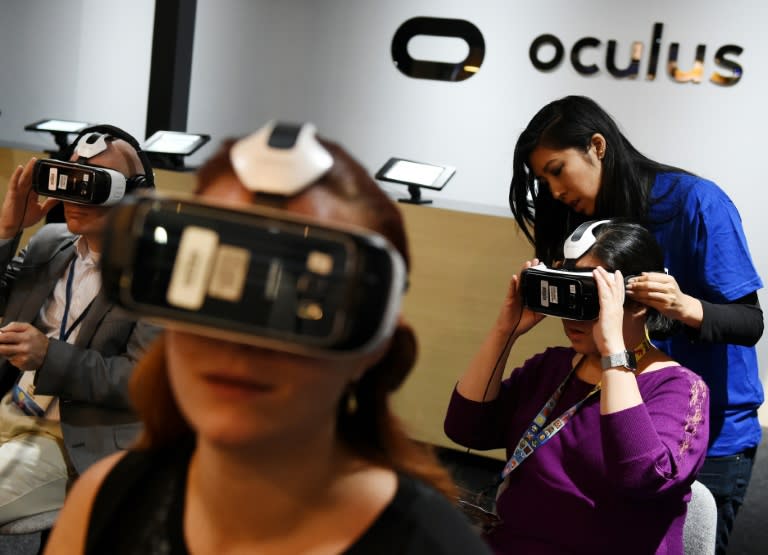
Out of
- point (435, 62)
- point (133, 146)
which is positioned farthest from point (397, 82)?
point (133, 146)

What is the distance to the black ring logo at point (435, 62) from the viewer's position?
525cm

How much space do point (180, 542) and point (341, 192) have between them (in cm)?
38

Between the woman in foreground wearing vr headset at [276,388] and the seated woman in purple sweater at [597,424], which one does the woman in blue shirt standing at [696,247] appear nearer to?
the seated woman in purple sweater at [597,424]

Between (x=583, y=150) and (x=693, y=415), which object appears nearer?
(x=693, y=415)

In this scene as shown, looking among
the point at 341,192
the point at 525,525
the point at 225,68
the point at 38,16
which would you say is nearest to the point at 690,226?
the point at 525,525

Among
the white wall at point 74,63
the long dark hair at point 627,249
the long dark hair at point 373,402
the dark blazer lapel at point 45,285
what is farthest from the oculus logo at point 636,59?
the long dark hair at point 373,402

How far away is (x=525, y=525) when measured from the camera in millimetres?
1848

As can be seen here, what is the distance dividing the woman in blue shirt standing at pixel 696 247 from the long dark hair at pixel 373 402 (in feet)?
4.32

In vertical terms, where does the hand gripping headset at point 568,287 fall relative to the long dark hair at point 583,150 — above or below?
below

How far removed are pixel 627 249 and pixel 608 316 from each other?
0.69ft

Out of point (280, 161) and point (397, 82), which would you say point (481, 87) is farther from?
point (280, 161)

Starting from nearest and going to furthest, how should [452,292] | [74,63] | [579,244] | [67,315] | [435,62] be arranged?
1. [579,244]
2. [67,315]
3. [452,292]
4. [435,62]
5. [74,63]

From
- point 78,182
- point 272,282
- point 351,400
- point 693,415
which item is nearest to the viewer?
point 272,282

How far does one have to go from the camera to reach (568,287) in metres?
1.88
